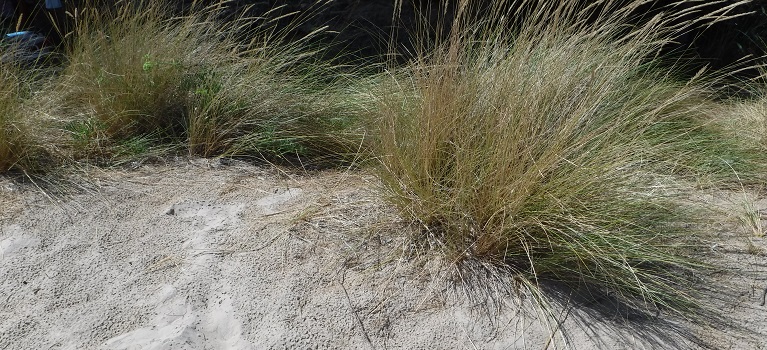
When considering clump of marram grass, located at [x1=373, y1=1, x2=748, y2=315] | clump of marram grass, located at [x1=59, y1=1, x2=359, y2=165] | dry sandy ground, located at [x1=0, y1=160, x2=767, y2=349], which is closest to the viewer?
dry sandy ground, located at [x1=0, y1=160, x2=767, y2=349]

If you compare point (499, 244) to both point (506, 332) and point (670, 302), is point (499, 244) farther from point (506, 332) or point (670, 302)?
point (670, 302)

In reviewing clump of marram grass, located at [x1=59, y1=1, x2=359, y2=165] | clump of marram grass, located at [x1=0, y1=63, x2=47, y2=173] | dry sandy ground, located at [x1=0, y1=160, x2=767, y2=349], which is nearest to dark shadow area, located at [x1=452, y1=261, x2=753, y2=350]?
dry sandy ground, located at [x1=0, y1=160, x2=767, y2=349]

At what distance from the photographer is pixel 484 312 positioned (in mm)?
2850

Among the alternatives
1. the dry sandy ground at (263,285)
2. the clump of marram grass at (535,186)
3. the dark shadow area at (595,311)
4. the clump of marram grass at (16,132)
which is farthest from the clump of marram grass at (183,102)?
the dark shadow area at (595,311)

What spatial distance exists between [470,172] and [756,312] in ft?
3.86

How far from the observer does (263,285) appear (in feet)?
9.72

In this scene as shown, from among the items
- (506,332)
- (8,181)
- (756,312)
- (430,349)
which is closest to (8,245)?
(8,181)

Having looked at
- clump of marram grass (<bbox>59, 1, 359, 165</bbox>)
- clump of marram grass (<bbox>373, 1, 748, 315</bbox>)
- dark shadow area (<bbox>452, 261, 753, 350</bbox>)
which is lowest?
clump of marram grass (<bbox>59, 1, 359, 165</bbox>)

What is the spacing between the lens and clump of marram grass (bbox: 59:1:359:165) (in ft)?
13.3

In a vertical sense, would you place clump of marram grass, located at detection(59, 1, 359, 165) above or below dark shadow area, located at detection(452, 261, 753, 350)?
below

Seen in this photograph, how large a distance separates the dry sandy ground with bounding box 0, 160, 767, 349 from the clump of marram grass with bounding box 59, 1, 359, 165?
53cm

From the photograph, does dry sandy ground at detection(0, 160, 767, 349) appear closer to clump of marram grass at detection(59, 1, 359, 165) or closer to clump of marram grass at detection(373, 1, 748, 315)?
clump of marram grass at detection(373, 1, 748, 315)

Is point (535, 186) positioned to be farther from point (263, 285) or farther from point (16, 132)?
point (16, 132)

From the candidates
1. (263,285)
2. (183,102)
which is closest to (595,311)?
(263,285)
